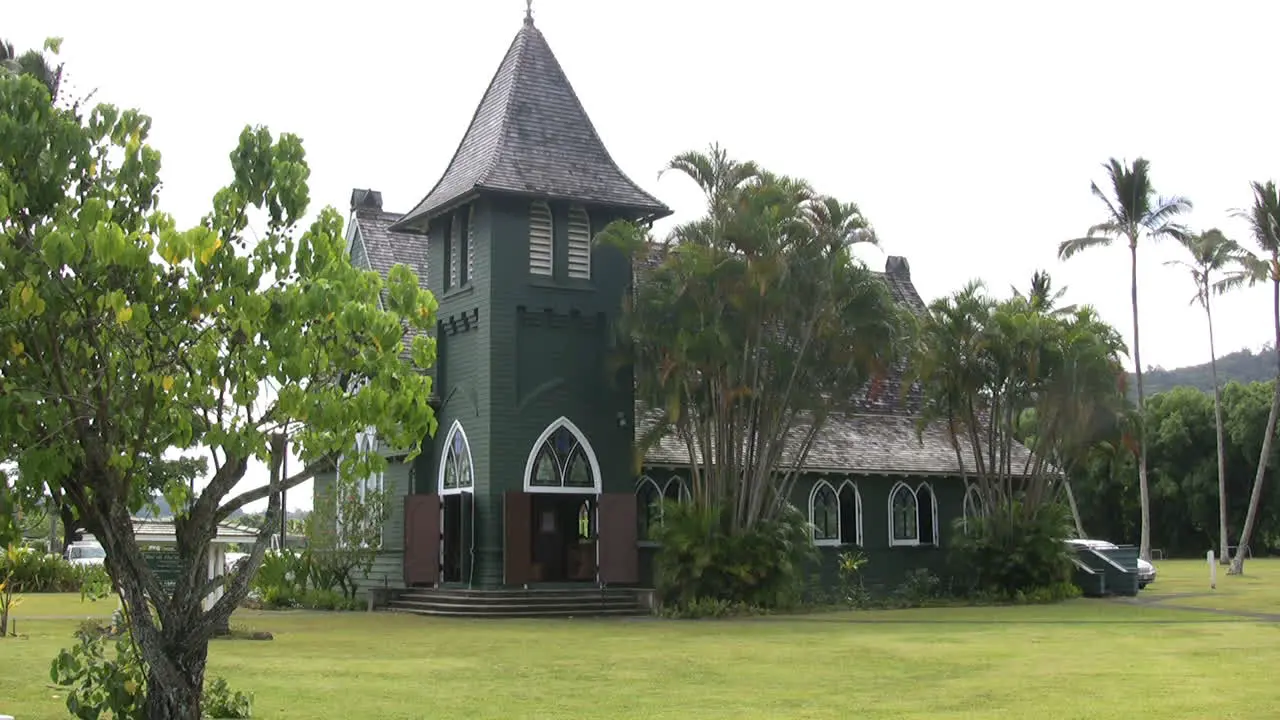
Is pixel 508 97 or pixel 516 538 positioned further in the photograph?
→ pixel 508 97

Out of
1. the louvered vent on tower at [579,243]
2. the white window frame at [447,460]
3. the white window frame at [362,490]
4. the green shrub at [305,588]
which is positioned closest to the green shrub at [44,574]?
the green shrub at [305,588]

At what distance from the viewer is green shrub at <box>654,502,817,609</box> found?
26188 millimetres

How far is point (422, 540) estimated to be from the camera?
2891 centimetres

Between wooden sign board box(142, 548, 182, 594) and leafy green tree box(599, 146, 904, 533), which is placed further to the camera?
leafy green tree box(599, 146, 904, 533)

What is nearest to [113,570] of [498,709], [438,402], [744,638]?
[498,709]

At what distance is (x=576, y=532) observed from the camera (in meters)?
29.7

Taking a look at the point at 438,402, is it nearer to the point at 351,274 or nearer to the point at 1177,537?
the point at 351,274

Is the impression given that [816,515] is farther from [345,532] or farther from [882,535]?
[345,532]

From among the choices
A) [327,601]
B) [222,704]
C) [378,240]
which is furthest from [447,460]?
[222,704]

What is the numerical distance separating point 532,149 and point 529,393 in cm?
512

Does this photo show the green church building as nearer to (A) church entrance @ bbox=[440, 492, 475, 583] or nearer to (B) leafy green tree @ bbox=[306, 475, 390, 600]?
(A) church entrance @ bbox=[440, 492, 475, 583]

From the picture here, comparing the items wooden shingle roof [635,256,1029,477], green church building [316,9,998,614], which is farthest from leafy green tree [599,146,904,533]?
wooden shingle roof [635,256,1029,477]

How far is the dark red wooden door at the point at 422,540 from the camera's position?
28.7 meters

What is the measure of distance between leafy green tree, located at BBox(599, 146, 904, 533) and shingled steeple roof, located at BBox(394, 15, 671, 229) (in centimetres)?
214
